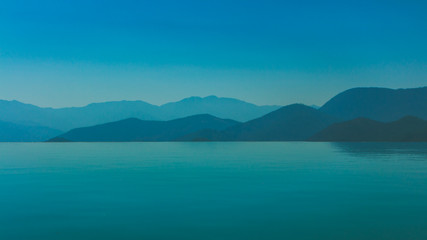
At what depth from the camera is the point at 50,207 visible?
1892 centimetres

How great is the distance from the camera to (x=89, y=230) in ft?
46.2

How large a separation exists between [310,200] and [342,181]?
9348 millimetres

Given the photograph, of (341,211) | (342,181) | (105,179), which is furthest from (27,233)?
(342,181)

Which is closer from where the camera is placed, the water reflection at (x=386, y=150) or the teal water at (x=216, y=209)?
the teal water at (x=216, y=209)

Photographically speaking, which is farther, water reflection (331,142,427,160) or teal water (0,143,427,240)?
water reflection (331,142,427,160)

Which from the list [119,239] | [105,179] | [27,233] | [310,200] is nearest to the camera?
[119,239]

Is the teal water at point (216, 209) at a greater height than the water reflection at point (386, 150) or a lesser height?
lesser

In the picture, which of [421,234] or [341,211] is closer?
[421,234]

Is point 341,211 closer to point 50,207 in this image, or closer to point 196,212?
point 196,212

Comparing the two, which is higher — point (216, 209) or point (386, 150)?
point (386, 150)

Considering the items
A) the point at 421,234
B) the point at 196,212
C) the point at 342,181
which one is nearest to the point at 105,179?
the point at 196,212

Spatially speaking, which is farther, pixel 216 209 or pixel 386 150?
pixel 386 150

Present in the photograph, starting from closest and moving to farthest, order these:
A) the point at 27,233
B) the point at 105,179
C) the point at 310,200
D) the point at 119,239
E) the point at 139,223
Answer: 1. the point at 119,239
2. the point at 27,233
3. the point at 139,223
4. the point at 310,200
5. the point at 105,179

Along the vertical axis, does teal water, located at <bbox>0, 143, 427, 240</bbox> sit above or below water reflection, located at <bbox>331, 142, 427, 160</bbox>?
below
